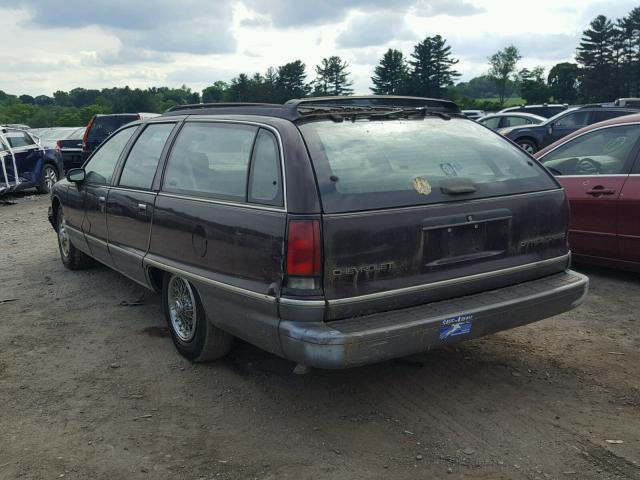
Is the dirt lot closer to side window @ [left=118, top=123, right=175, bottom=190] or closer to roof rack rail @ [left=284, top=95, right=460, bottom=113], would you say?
side window @ [left=118, top=123, right=175, bottom=190]

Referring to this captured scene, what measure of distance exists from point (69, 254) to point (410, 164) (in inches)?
182

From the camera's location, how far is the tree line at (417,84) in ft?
212

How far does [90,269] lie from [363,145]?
450 cm

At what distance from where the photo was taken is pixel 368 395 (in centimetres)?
393

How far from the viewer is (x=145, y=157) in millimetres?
5082

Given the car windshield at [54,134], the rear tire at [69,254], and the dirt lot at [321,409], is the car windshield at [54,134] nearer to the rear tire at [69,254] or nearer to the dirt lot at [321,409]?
the rear tire at [69,254]

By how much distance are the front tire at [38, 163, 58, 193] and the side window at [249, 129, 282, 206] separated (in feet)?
42.0

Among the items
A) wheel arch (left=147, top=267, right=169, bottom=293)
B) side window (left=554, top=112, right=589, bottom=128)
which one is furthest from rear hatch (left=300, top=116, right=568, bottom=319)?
side window (left=554, top=112, right=589, bottom=128)

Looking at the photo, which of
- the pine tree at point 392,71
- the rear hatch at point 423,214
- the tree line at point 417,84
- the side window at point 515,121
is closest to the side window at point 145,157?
the rear hatch at point 423,214

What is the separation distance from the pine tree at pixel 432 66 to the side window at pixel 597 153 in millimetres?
98844

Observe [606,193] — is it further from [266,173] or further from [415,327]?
[266,173]

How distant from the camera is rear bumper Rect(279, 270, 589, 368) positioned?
3246 mm

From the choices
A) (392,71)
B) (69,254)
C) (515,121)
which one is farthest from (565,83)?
(69,254)

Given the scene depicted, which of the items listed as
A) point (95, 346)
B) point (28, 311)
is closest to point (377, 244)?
point (95, 346)
